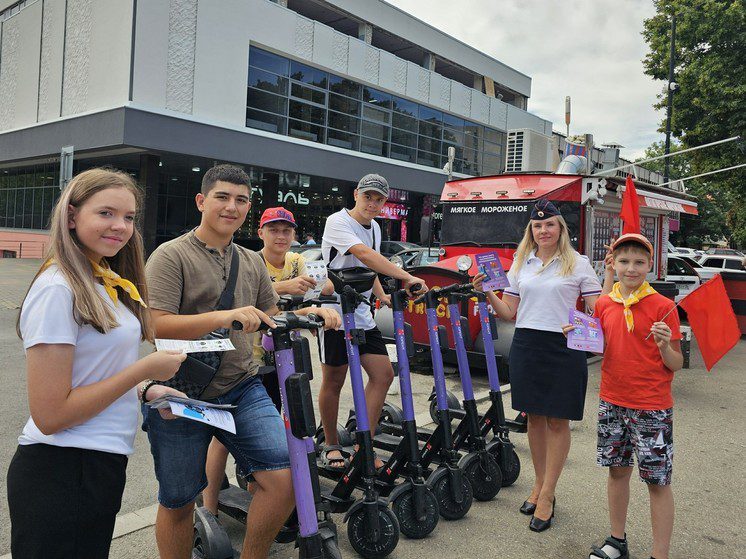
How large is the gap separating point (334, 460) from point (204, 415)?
7.13 feet

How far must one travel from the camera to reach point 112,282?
6.73 feet

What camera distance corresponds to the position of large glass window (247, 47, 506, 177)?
22672mm

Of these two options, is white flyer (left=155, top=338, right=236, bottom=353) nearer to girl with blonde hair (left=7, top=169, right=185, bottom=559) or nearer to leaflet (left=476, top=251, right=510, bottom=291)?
girl with blonde hair (left=7, top=169, right=185, bottom=559)

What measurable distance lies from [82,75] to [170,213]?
7174 mm

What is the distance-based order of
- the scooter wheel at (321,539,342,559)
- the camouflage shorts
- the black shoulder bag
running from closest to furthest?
the black shoulder bag, the scooter wheel at (321,539,342,559), the camouflage shorts

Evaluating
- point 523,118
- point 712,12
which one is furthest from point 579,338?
point 523,118

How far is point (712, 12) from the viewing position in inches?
730

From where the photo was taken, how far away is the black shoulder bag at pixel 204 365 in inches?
94.0

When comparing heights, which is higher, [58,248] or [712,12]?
[712,12]

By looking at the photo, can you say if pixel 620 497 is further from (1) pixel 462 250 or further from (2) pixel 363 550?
(1) pixel 462 250

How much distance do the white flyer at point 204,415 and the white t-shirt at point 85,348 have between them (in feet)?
0.66

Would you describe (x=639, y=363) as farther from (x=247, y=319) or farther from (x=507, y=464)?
(x=247, y=319)

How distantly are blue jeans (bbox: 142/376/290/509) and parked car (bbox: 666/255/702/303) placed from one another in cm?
1332

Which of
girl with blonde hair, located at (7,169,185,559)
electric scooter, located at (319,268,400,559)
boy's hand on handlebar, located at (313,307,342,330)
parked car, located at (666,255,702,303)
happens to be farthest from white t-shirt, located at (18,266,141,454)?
parked car, located at (666,255,702,303)
